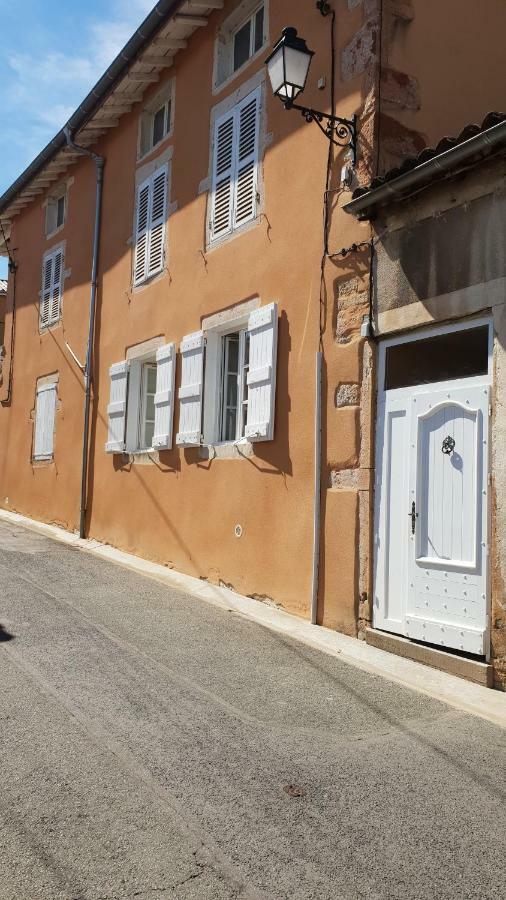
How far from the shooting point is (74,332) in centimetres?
1209

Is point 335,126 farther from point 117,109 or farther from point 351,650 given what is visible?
point 117,109

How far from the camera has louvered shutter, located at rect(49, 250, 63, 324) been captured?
12.8 m

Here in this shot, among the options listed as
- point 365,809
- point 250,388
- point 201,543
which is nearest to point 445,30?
point 250,388

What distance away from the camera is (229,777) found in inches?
135

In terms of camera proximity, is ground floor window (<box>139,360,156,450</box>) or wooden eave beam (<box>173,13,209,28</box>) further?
ground floor window (<box>139,360,156,450</box>)

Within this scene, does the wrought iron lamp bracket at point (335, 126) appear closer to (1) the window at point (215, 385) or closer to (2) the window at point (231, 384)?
(1) the window at point (215, 385)

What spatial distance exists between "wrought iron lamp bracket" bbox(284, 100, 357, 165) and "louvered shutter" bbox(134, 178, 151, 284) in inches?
144

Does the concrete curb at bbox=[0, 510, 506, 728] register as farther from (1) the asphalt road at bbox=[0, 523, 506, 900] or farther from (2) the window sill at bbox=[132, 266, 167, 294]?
(2) the window sill at bbox=[132, 266, 167, 294]

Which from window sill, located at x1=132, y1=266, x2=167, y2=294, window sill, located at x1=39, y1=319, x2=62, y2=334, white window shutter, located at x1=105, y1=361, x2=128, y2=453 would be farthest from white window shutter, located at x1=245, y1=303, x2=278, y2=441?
window sill, located at x1=39, y1=319, x2=62, y2=334

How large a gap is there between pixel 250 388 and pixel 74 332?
18.0ft

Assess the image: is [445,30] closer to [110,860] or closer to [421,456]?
[421,456]

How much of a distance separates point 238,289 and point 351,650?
392cm

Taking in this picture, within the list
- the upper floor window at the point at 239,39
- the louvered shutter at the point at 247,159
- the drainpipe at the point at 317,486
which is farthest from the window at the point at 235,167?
the drainpipe at the point at 317,486

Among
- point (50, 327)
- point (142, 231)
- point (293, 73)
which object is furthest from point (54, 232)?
point (293, 73)
